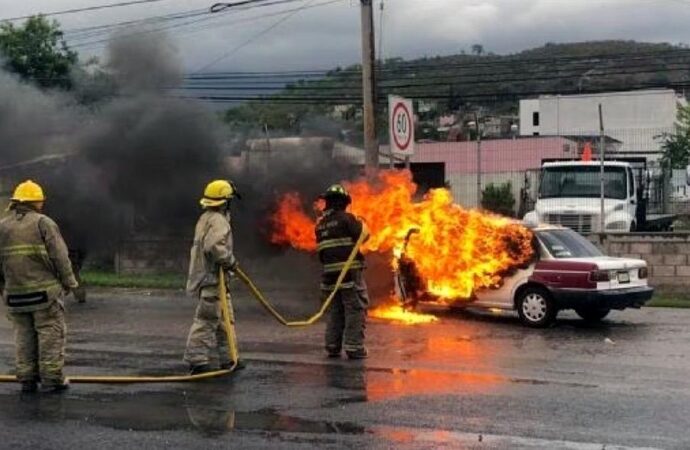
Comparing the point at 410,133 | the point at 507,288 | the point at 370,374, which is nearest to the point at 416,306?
the point at 507,288

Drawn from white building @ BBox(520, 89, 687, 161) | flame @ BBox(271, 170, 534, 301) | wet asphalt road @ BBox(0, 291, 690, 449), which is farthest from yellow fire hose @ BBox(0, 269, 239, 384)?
white building @ BBox(520, 89, 687, 161)

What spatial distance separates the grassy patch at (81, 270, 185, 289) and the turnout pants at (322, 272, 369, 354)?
10013 mm

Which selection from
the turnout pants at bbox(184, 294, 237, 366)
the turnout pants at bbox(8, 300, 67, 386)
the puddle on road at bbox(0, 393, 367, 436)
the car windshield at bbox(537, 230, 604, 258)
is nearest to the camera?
the puddle on road at bbox(0, 393, 367, 436)

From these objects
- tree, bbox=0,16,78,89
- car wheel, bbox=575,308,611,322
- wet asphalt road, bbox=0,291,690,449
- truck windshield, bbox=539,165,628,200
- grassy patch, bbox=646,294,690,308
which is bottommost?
grassy patch, bbox=646,294,690,308

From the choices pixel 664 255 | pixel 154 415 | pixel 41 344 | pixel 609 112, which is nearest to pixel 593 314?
pixel 664 255

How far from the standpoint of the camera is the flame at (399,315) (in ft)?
44.8

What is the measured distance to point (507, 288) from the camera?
44.2ft

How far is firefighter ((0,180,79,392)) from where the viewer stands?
27.0ft

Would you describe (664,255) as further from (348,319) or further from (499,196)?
(499,196)

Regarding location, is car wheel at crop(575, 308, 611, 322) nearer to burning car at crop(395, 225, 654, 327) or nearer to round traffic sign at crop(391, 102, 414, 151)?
burning car at crop(395, 225, 654, 327)

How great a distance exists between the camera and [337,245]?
10.2 meters

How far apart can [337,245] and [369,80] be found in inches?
338

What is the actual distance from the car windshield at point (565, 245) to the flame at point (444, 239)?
29 cm

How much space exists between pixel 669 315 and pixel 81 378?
9.67m
